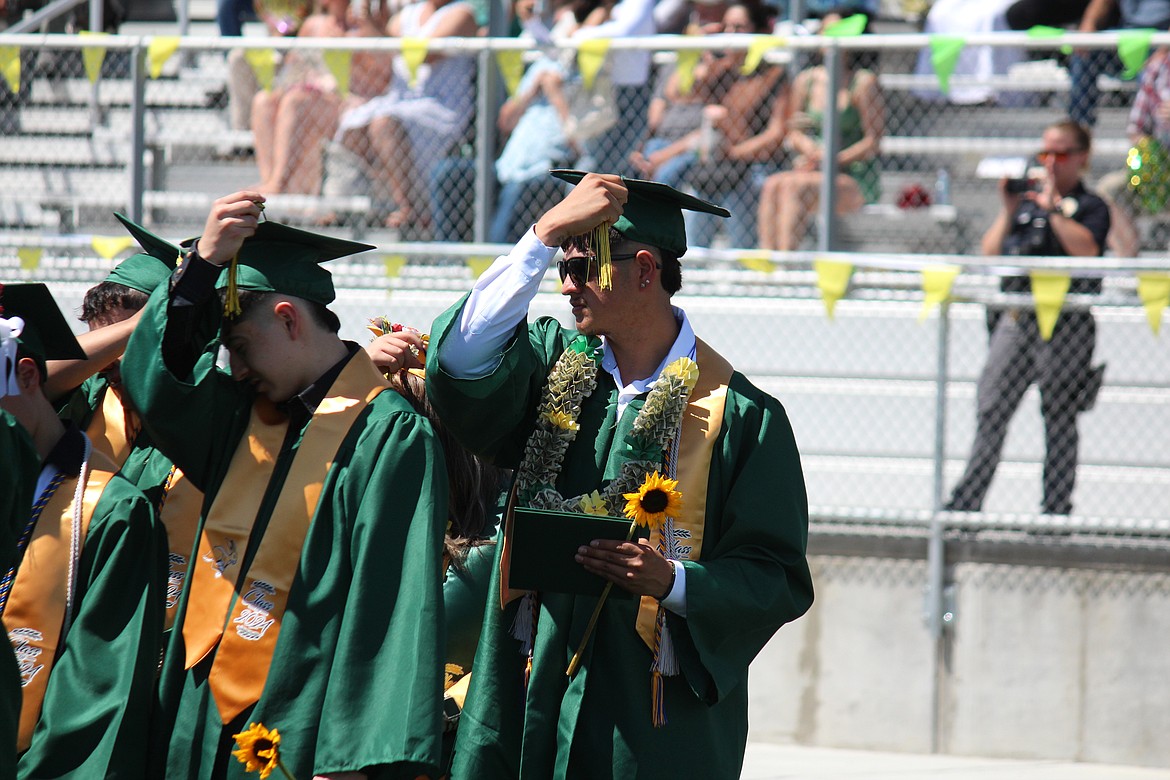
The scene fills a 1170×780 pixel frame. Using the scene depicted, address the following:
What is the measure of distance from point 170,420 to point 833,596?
4.68 metres

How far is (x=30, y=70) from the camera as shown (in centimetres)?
884

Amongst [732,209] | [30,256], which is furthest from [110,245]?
[732,209]

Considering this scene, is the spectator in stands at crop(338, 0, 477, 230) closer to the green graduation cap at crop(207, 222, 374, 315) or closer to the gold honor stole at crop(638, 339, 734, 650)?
the green graduation cap at crop(207, 222, 374, 315)

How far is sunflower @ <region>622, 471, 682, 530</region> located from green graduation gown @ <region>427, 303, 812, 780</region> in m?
0.16

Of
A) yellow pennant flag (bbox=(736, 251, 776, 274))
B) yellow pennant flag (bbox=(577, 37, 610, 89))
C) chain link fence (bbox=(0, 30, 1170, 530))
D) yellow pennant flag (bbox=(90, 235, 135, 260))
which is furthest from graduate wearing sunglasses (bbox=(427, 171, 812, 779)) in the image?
yellow pennant flag (bbox=(90, 235, 135, 260))

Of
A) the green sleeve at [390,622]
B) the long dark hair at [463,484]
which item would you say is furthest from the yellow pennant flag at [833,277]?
the green sleeve at [390,622]

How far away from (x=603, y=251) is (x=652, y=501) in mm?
578

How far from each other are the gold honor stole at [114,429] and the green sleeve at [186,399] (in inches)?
34.7

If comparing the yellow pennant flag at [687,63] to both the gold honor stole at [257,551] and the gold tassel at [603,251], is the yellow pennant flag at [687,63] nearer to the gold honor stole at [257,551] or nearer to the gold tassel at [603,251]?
the gold tassel at [603,251]

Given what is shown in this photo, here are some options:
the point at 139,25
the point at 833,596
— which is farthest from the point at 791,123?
the point at 139,25

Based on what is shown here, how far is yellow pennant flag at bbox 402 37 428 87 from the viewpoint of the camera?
25.7 feet

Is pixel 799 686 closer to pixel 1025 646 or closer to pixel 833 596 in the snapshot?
pixel 833 596

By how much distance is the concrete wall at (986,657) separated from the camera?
703 centimetres

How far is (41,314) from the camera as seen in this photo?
139 inches
